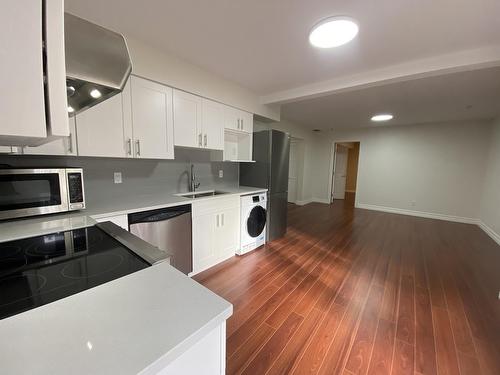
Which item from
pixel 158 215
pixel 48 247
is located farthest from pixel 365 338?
pixel 48 247

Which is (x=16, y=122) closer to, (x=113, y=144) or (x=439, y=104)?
(x=113, y=144)

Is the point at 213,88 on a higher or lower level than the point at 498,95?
lower

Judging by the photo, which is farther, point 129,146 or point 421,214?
point 421,214

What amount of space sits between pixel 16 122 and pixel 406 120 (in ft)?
21.1

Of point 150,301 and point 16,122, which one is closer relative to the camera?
point 16,122

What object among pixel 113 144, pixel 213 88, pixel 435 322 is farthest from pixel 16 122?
pixel 435 322

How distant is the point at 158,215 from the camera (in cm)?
202

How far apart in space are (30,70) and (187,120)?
2.20 metres

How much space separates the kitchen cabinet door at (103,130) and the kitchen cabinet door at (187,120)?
582 millimetres

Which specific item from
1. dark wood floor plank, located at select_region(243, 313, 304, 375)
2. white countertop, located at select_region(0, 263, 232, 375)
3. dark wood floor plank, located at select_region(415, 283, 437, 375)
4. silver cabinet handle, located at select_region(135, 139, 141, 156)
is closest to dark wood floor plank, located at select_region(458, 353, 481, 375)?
dark wood floor plank, located at select_region(415, 283, 437, 375)

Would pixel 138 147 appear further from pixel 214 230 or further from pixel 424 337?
pixel 424 337

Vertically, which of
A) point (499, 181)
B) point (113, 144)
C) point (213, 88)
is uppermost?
point (213, 88)

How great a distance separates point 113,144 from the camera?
1943mm

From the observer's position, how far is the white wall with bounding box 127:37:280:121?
204cm
